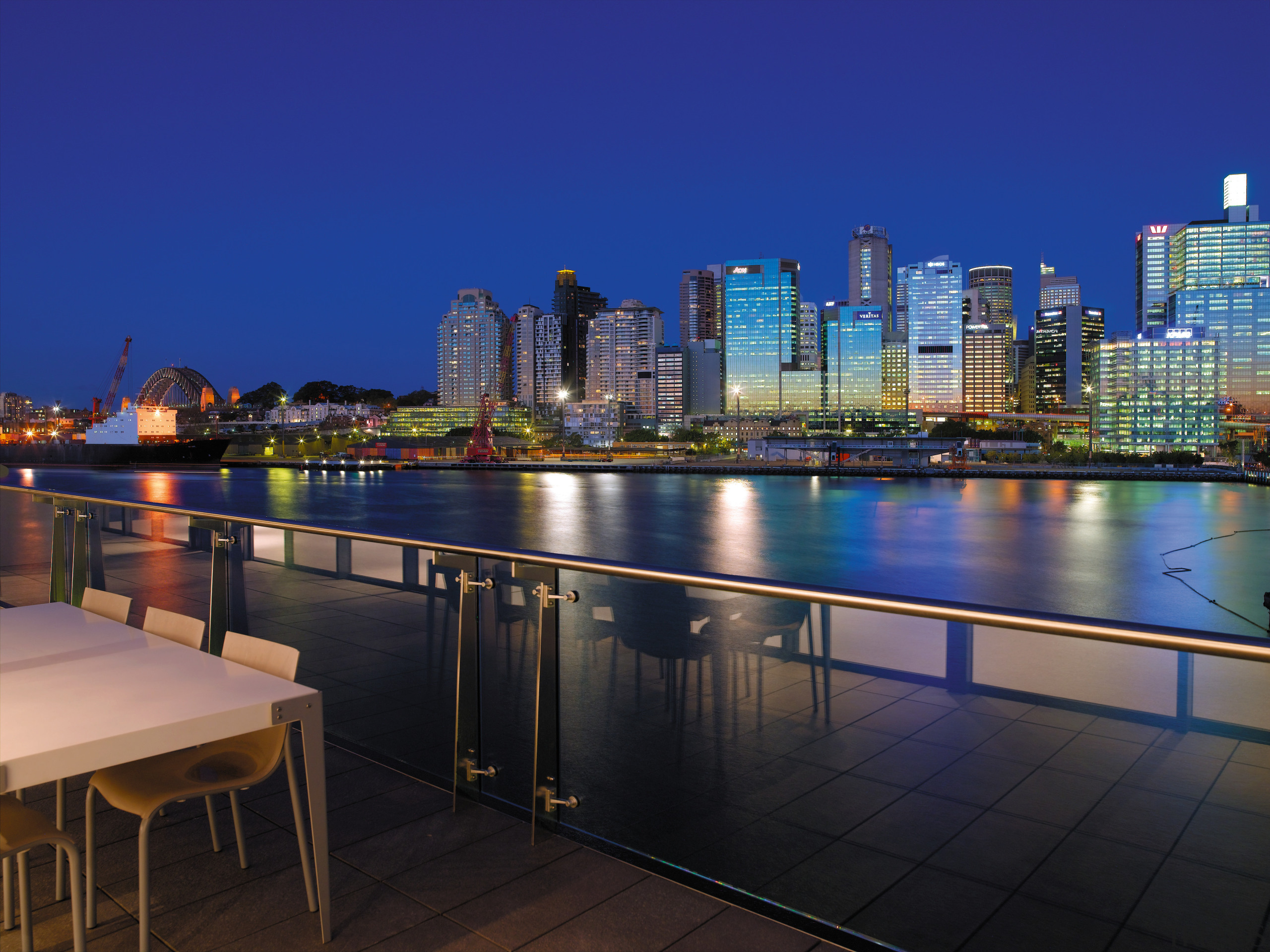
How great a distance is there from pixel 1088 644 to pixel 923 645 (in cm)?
39

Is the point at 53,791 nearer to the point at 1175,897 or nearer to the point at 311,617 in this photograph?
the point at 311,617

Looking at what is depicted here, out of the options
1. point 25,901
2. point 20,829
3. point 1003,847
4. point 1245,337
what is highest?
point 1245,337

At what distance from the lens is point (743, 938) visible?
249 cm

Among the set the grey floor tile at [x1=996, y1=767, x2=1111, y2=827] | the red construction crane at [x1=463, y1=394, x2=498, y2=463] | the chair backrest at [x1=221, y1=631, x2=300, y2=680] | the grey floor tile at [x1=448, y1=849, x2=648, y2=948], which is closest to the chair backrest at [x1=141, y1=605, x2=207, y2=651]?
the chair backrest at [x1=221, y1=631, x2=300, y2=680]

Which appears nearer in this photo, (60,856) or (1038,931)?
(1038,931)

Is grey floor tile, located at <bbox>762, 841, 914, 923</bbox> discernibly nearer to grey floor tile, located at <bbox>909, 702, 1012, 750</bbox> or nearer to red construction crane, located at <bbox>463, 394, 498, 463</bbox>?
grey floor tile, located at <bbox>909, 702, 1012, 750</bbox>

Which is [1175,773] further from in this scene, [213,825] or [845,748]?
[213,825]

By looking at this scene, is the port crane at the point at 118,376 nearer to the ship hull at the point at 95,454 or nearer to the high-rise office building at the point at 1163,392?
the ship hull at the point at 95,454

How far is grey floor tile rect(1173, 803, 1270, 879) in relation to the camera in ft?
6.16

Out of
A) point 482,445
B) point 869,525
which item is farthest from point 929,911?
point 482,445

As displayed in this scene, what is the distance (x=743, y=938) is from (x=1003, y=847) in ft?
2.57

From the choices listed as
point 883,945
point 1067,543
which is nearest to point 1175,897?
point 883,945

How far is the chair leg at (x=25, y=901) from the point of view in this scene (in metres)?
2.27

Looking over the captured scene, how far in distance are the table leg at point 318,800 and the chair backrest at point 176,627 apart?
83 cm
